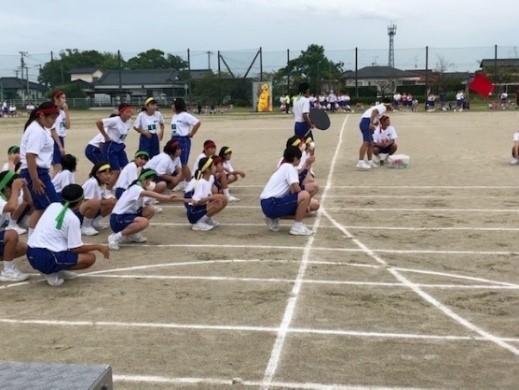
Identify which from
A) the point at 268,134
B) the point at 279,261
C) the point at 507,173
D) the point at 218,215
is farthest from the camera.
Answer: the point at 268,134

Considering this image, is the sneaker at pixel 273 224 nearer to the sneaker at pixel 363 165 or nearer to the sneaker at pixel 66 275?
the sneaker at pixel 66 275

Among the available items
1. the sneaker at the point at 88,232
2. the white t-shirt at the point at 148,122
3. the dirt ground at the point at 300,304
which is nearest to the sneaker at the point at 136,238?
the dirt ground at the point at 300,304

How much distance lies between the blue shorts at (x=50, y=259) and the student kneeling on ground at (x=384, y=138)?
9.96m

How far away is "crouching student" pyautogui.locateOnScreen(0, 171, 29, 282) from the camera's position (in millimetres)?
6164

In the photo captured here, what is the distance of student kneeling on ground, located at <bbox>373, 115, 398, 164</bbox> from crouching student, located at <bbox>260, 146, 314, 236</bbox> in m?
6.83

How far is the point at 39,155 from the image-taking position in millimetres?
7000

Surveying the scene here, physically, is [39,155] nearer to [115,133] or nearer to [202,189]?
[202,189]

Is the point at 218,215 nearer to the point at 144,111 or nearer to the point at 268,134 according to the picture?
the point at 144,111

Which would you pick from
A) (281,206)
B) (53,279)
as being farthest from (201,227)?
(53,279)

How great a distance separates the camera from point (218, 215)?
959cm

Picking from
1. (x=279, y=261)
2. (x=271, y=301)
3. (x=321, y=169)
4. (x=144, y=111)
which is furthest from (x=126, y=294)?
(x=321, y=169)

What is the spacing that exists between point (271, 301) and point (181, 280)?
1152mm

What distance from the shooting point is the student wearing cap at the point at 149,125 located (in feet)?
37.5

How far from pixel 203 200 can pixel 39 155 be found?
2.28 metres
